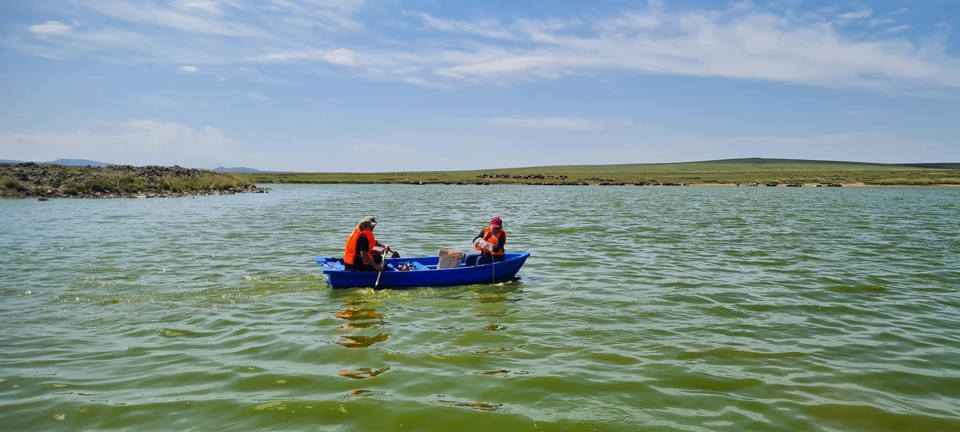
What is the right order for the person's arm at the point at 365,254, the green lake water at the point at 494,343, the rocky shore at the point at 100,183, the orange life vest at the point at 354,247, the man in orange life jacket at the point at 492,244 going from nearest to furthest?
the green lake water at the point at 494,343
the person's arm at the point at 365,254
the orange life vest at the point at 354,247
the man in orange life jacket at the point at 492,244
the rocky shore at the point at 100,183

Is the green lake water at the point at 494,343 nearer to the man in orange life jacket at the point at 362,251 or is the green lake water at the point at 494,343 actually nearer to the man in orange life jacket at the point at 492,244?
the man in orange life jacket at the point at 362,251

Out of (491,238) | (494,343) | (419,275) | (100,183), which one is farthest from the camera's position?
(100,183)

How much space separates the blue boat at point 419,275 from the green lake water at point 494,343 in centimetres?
31

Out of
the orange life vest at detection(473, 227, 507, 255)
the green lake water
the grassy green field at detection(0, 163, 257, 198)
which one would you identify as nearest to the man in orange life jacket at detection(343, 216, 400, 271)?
the green lake water

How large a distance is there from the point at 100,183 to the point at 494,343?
57996mm

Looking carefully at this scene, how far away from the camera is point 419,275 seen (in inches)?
665

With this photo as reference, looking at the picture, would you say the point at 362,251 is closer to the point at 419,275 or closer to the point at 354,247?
the point at 354,247

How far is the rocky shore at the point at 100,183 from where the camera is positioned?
171ft

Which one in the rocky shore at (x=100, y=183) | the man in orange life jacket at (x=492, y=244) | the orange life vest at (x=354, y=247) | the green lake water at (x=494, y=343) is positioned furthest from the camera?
the rocky shore at (x=100, y=183)

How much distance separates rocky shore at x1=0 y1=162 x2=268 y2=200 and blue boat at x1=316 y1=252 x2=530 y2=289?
47108mm

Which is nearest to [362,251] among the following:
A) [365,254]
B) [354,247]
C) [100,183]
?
[365,254]

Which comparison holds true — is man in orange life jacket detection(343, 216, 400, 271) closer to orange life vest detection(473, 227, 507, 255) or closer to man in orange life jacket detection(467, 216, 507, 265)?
man in orange life jacket detection(467, 216, 507, 265)

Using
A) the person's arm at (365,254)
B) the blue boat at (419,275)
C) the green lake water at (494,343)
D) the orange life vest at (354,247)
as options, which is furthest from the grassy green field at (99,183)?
the person's arm at (365,254)

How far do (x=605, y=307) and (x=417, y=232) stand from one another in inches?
758
